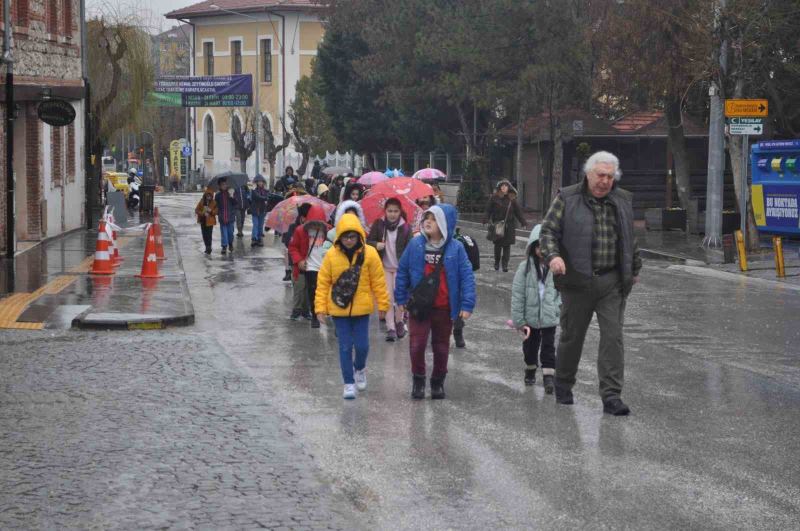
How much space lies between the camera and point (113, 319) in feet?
48.8

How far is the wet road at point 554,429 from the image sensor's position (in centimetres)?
710

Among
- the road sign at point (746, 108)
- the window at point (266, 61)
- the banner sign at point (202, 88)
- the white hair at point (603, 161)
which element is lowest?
the white hair at point (603, 161)

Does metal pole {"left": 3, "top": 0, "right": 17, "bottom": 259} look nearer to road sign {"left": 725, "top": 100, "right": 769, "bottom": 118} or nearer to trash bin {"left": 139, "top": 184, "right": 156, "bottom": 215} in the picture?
road sign {"left": 725, "top": 100, "right": 769, "bottom": 118}

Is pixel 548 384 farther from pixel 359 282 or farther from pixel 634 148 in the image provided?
pixel 634 148

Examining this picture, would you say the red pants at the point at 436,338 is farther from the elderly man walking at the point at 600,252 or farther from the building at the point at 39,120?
the building at the point at 39,120

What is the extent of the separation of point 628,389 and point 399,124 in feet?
142

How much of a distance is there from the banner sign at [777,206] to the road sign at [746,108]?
339cm

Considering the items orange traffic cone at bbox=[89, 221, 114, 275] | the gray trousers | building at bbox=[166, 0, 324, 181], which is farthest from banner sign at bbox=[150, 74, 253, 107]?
the gray trousers

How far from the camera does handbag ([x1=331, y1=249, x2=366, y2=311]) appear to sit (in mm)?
10352

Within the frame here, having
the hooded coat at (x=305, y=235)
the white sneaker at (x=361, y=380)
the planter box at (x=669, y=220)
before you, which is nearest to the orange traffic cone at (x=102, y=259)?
the hooded coat at (x=305, y=235)

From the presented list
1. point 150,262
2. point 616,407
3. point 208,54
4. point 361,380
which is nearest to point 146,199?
point 150,262

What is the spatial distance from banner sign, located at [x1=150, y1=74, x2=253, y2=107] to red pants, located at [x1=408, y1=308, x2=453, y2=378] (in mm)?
57896

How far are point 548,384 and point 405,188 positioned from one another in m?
5.60

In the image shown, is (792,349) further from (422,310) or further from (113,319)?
(113,319)
